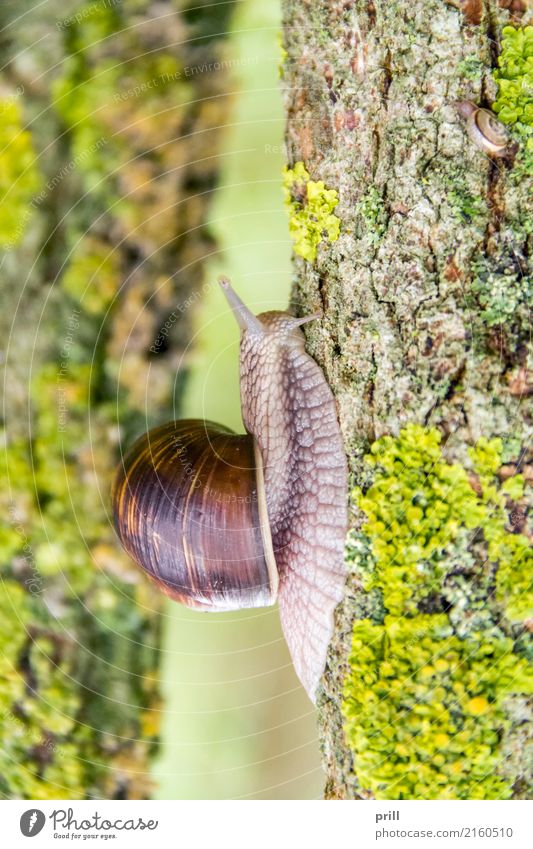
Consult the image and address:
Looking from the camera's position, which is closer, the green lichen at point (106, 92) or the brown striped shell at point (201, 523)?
the brown striped shell at point (201, 523)

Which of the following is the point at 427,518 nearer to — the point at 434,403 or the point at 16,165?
the point at 434,403

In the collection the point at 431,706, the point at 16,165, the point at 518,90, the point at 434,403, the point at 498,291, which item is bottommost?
the point at 431,706

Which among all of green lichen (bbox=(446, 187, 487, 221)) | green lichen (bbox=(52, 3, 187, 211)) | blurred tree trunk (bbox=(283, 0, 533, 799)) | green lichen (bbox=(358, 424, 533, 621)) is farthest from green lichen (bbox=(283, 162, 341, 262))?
green lichen (bbox=(52, 3, 187, 211))

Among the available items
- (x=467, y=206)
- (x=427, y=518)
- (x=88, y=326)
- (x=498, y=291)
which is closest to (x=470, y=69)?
(x=467, y=206)

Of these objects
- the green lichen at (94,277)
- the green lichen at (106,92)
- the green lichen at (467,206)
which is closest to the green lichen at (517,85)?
the green lichen at (467,206)

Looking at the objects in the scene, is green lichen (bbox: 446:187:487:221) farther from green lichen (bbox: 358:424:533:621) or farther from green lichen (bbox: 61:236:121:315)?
green lichen (bbox: 61:236:121:315)

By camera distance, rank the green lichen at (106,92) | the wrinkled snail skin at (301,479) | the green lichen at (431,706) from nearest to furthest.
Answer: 1. the green lichen at (431,706)
2. the wrinkled snail skin at (301,479)
3. the green lichen at (106,92)

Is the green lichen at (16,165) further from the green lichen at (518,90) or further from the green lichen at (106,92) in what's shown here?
the green lichen at (518,90)

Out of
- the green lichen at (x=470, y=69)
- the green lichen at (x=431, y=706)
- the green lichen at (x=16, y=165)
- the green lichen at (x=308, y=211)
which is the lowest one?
the green lichen at (x=431, y=706)
